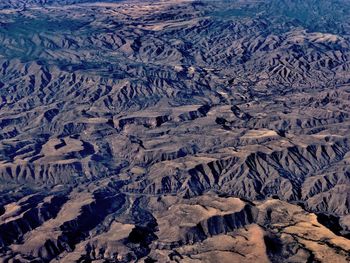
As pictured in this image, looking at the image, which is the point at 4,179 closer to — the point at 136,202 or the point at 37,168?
the point at 37,168

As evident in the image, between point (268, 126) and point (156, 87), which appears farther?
point (156, 87)

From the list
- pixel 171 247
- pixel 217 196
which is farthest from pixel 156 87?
pixel 171 247

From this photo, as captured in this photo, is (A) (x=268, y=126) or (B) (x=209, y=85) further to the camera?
(B) (x=209, y=85)

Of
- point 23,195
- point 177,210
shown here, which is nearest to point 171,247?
point 177,210

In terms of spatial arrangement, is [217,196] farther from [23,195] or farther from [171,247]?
[23,195]

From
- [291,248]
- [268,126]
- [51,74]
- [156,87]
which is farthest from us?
[51,74]

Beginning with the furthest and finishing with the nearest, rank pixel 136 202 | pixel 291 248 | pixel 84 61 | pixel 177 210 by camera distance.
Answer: pixel 84 61 < pixel 136 202 < pixel 177 210 < pixel 291 248
